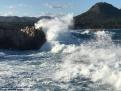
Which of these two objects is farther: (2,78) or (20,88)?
(2,78)

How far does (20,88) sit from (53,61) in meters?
9.82

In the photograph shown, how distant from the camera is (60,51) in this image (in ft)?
125

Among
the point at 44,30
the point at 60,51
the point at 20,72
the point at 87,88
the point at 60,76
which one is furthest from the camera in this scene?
the point at 44,30

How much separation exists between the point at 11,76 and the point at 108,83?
5.37 m

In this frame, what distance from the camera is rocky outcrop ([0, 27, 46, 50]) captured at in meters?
42.5

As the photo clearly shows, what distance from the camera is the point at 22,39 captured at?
43.2 meters

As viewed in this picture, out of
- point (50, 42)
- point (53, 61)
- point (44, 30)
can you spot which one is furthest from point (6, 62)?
point (44, 30)

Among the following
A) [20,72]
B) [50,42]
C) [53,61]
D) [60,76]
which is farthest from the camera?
[50,42]

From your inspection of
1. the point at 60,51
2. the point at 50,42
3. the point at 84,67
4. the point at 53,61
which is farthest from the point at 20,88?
the point at 50,42

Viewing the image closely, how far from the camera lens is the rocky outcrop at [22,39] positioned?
42522 millimetres

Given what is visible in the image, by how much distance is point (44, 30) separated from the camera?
50.4m

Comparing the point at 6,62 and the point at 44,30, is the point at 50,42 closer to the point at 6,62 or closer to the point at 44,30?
the point at 44,30

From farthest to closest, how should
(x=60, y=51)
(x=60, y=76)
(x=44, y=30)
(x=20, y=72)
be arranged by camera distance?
(x=44, y=30) → (x=60, y=51) → (x=20, y=72) → (x=60, y=76)

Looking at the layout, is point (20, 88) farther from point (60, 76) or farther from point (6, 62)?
point (6, 62)
